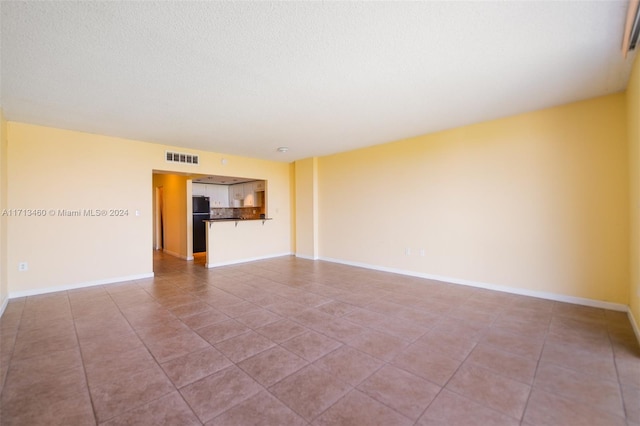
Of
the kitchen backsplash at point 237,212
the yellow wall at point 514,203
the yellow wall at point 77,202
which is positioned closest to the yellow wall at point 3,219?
the yellow wall at point 77,202

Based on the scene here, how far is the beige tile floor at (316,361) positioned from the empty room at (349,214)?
0.8 inches

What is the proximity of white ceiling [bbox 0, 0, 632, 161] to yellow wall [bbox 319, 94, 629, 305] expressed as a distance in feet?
1.42

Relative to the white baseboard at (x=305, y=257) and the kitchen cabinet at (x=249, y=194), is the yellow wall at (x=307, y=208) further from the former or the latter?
the kitchen cabinet at (x=249, y=194)

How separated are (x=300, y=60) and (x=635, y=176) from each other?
11.1 feet

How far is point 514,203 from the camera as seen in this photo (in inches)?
149

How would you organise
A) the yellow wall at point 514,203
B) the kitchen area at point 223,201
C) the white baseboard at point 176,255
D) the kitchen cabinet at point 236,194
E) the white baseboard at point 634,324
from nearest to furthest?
the white baseboard at point 634,324
the yellow wall at point 514,203
the white baseboard at point 176,255
the kitchen area at point 223,201
the kitchen cabinet at point 236,194

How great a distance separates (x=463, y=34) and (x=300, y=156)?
4708mm

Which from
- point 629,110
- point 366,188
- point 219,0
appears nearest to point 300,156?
point 366,188

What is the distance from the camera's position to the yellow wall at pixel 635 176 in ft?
8.11

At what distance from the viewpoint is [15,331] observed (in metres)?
2.72

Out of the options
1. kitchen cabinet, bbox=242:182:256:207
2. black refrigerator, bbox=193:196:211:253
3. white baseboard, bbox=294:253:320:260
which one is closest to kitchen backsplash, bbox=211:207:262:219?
kitchen cabinet, bbox=242:182:256:207

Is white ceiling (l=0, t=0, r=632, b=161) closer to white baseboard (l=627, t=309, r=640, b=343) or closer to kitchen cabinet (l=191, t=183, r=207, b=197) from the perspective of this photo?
white baseboard (l=627, t=309, r=640, b=343)

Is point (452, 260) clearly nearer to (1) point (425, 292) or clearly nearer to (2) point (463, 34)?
(1) point (425, 292)

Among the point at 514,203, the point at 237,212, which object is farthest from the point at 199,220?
the point at 514,203
